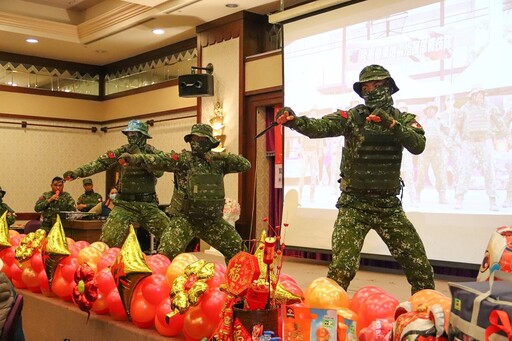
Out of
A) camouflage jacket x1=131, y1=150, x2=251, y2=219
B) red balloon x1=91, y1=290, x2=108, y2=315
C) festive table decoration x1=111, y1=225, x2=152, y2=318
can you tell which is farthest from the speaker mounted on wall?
festive table decoration x1=111, y1=225, x2=152, y2=318

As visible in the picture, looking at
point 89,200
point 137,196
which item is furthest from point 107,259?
point 89,200

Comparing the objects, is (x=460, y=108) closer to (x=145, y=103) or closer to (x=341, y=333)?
(x=341, y=333)

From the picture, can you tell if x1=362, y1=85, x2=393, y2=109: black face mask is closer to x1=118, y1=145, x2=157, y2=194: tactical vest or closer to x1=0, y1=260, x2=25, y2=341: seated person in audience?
x1=0, y1=260, x2=25, y2=341: seated person in audience

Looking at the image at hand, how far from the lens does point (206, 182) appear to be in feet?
13.8

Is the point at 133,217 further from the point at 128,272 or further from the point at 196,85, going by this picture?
the point at 196,85

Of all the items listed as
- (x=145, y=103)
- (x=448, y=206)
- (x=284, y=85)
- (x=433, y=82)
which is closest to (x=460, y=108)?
(x=433, y=82)

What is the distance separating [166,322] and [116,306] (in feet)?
1.56

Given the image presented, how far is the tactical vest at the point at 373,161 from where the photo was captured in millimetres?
3354

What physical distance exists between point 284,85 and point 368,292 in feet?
18.7

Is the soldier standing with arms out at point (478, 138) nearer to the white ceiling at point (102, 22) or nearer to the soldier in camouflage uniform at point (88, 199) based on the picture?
the white ceiling at point (102, 22)

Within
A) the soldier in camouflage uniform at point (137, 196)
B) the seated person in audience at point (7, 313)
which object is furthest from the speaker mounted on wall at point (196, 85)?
the seated person in audience at point (7, 313)

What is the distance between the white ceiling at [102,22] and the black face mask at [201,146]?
452 cm

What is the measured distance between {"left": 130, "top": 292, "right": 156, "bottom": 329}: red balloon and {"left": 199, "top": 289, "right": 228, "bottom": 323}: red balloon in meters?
0.39

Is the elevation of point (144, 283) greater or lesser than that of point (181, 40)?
lesser
